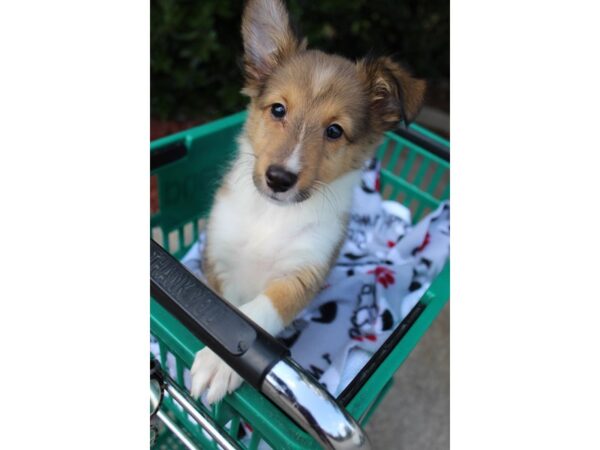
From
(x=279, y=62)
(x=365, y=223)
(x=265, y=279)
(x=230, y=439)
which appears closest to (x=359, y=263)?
(x=365, y=223)

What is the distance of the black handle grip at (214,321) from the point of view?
3.34 feet

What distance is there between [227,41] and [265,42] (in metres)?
2.04

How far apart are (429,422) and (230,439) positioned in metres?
1.76

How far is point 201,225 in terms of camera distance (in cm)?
299

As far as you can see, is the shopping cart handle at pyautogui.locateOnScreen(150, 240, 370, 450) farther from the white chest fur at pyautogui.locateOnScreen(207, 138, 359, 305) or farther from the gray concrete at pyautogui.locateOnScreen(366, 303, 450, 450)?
the gray concrete at pyautogui.locateOnScreen(366, 303, 450, 450)

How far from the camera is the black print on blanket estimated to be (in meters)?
2.19

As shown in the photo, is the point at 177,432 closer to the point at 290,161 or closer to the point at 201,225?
the point at 290,161

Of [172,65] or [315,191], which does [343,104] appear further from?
[172,65]

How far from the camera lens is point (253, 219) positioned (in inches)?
84.7

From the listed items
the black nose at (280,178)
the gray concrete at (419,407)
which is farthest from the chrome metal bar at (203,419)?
the gray concrete at (419,407)

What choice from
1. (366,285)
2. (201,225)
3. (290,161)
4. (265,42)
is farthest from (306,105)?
(201,225)

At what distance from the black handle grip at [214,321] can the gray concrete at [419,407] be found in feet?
5.62

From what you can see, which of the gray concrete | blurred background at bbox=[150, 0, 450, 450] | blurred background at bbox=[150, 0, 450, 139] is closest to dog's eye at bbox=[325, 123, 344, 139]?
blurred background at bbox=[150, 0, 450, 450]

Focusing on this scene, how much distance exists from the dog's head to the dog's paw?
631 millimetres
